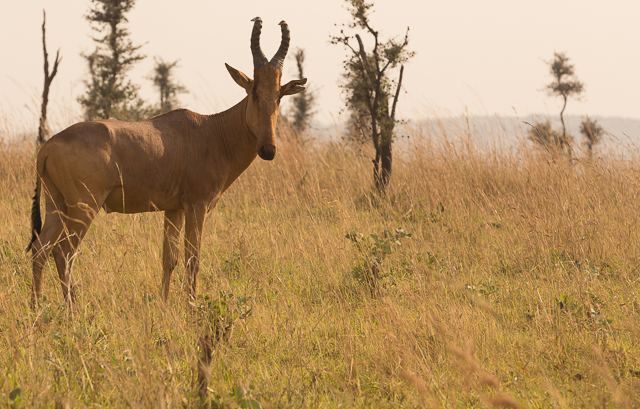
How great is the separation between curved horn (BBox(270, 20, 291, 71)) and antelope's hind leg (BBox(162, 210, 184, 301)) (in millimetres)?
1671

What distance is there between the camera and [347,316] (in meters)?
3.86

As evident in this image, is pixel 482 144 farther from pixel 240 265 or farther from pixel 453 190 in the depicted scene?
pixel 240 265

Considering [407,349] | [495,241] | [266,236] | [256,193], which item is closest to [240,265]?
[266,236]

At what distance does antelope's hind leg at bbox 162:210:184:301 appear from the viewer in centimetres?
443

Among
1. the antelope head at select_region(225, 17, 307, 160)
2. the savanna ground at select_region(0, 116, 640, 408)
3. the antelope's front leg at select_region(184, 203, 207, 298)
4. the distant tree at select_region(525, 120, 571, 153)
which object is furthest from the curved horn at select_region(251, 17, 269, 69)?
the distant tree at select_region(525, 120, 571, 153)

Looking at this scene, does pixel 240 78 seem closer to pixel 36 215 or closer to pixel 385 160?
pixel 36 215

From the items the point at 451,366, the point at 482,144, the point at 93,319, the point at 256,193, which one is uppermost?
the point at 482,144

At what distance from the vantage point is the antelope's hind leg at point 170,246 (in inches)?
175

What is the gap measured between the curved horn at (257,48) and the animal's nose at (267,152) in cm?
86

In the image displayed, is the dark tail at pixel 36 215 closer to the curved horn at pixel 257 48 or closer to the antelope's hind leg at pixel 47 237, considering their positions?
the antelope's hind leg at pixel 47 237

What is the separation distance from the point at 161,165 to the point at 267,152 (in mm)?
963

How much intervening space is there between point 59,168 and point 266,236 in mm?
2314

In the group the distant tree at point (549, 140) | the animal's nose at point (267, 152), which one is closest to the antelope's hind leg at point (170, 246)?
the animal's nose at point (267, 152)

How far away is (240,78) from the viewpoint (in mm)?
5078
